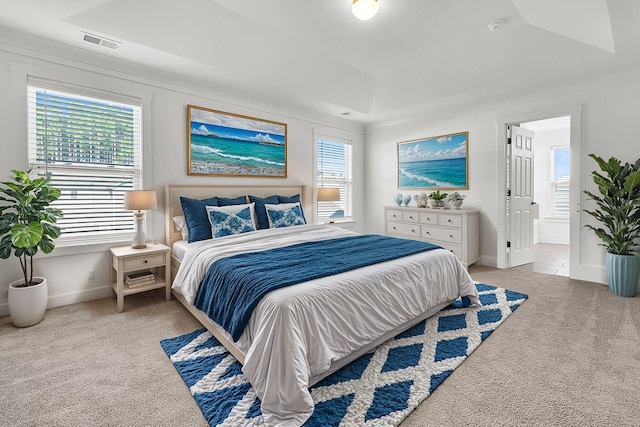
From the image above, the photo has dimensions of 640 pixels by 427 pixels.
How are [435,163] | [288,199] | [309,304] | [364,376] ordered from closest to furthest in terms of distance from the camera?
1. [309,304]
2. [364,376]
3. [288,199]
4. [435,163]

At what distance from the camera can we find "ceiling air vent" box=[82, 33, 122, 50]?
278 cm

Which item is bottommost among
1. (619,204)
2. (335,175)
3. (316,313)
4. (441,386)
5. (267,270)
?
(441,386)

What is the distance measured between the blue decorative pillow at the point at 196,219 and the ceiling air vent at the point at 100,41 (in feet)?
5.13

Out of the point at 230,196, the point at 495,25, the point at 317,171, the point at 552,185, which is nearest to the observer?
the point at 495,25

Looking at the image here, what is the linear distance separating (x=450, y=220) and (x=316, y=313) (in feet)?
11.1

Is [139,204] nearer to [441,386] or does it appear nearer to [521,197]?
[441,386]

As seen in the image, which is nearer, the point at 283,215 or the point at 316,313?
the point at 316,313

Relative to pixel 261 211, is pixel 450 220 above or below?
below

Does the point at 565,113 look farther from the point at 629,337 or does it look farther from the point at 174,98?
the point at 174,98

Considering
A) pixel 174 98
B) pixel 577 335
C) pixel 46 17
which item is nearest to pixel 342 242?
pixel 577 335

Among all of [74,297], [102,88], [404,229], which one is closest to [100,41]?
[102,88]

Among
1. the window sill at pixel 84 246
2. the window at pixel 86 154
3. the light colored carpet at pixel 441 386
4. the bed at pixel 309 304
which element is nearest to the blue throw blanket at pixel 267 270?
the bed at pixel 309 304

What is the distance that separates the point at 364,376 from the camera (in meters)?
1.95

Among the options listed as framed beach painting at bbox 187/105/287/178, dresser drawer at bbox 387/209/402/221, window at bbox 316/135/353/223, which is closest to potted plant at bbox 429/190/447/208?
dresser drawer at bbox 387/209/402/221
